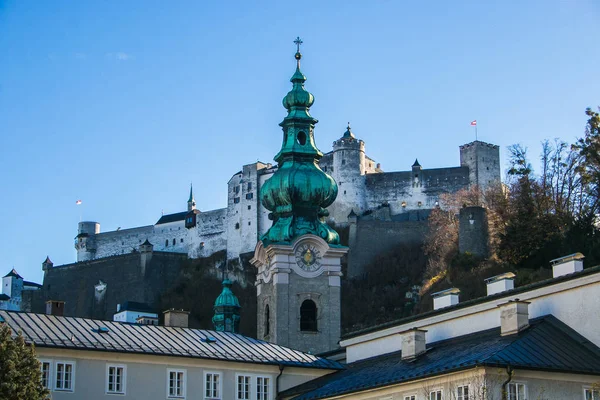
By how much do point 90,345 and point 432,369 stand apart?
1056 cm

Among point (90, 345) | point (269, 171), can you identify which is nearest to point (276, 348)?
point (90, 345)

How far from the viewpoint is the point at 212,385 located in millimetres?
38656

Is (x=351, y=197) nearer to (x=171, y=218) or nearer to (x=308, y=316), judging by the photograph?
(x=171, y=218)

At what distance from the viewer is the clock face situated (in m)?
51.8

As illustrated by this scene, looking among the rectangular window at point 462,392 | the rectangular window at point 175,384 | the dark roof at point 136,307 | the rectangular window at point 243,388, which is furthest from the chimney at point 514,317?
the dark roof at point 136,307

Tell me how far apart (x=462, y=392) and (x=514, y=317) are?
3.59 m

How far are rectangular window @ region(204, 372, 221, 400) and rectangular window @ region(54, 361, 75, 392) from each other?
433cm

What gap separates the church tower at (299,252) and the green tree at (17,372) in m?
19.4

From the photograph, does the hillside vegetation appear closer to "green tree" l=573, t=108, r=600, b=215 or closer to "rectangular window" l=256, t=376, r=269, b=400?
"green tree" l=573, t=108, r=600, b=215

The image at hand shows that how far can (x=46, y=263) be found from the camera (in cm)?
13988

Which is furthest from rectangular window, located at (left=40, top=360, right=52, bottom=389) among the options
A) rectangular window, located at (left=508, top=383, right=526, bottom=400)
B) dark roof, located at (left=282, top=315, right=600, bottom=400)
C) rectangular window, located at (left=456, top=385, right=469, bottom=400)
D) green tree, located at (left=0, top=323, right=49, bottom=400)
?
rectangular window, located at (left=508, top=383, right=526, bottom=400)

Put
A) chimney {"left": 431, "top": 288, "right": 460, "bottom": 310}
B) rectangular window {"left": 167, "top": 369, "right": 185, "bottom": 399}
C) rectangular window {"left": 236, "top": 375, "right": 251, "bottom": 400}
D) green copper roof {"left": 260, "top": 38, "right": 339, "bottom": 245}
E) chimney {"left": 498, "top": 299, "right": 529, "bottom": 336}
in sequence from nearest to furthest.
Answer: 1. chimney {"left": 498, "top": 299, "right": 529, "bottom": 336}
2. rectangular window {"left": 167, "top": 369, "right": 185, "bottom": 399}
3. rectangular window {"left": 236, "top": 375, "right": 251, "bottom": 400}
4. chimney {"left": 431, "top": 288, "right": 460, "bottom": 310}
5. green copper roof {"left": 260, "top": 38, "right": 339, "bottom": 245}

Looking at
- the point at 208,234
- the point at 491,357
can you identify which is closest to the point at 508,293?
the point at 491,357

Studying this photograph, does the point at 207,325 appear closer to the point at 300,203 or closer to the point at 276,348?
the point at 300,203
